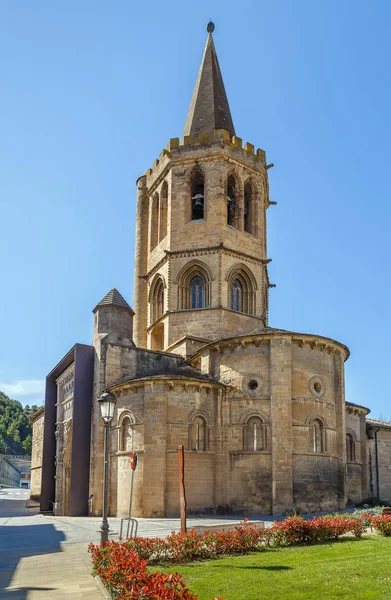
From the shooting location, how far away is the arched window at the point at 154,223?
3759 centimetres

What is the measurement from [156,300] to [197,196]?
6.73 m

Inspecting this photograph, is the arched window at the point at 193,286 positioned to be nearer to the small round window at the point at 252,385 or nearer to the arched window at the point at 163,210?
the arched window at the point at 163,210

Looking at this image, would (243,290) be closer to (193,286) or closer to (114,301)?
(193,286)

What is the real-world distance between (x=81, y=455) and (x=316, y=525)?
1662 centimetres

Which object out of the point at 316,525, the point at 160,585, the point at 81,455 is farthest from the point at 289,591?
the point at 81,455

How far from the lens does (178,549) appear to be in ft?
42.3

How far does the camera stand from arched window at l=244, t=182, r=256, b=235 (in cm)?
3616

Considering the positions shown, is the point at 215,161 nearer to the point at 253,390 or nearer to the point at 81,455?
the point at 253,390

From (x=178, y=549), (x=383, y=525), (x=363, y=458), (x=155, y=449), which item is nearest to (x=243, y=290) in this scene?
(x=363, y=458)

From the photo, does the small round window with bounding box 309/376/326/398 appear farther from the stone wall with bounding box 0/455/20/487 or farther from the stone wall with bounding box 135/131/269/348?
the stone wall with bounding box 0/455/20/487

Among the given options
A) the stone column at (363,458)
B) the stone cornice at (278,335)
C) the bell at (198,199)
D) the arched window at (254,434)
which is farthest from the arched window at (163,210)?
the stone column at (363,458)

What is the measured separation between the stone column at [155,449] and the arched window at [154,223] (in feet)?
43.3

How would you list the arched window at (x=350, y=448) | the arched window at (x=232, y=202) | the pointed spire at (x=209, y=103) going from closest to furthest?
the arched window at (x=350, y=448)
the arched window at (x=232, y=202)
the pointed spire at (x=209, y=103)

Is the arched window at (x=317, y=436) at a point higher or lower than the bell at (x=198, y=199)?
lower
